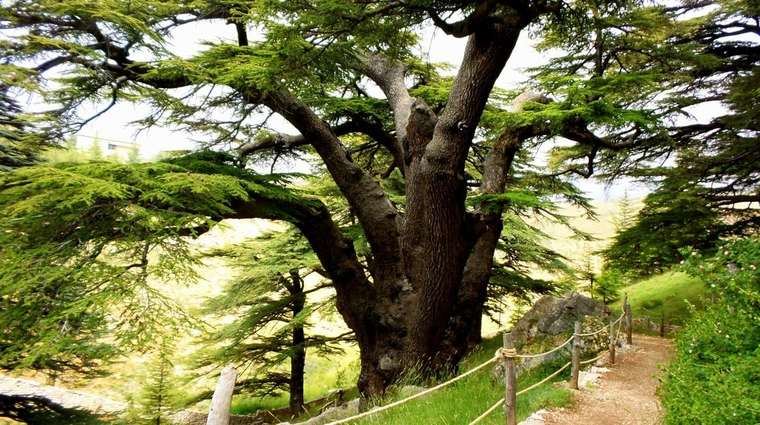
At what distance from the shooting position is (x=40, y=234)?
508 cm

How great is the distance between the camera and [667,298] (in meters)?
16.8

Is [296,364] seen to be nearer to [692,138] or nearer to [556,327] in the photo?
[556,327]

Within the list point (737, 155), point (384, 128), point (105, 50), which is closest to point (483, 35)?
point (384, 128)

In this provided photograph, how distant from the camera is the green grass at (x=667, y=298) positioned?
1500 centimetres

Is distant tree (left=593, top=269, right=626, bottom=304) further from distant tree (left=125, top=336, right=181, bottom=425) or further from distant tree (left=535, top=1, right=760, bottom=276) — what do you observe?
distant tree (left=125, top=336, right=181, bottom=425)

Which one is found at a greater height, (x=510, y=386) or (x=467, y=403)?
(x=510, y=386)

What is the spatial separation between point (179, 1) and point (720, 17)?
494 inches

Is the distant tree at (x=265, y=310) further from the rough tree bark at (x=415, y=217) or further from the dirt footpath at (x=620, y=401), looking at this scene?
the dirt footpath at (x=620, y=401)

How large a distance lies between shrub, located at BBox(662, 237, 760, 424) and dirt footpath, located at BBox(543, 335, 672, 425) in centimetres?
103

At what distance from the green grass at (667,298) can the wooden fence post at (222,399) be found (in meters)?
15.0

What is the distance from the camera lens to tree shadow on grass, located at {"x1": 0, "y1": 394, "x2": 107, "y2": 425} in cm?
1089

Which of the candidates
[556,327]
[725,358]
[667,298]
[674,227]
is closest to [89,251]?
[725,358]

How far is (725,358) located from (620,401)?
2410 millimetres

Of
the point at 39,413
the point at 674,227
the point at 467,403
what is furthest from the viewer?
the point at 674,227
